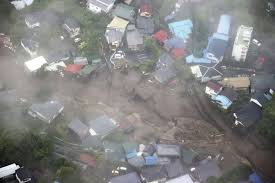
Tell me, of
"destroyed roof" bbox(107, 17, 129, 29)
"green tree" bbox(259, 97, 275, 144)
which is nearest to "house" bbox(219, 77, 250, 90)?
"green tree" bbox(259, 97, 275, 144)

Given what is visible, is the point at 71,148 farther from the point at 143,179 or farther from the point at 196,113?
the point at 196,113

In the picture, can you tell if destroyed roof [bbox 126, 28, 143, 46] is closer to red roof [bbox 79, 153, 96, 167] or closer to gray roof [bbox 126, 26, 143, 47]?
gray roof [bbox 126, 26, 143, 47]

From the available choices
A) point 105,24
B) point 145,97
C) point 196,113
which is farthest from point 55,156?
point 105,24

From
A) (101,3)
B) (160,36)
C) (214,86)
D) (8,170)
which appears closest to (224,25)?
(160,36)

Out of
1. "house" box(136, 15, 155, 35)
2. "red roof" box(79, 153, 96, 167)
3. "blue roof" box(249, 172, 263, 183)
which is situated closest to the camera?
"blue roof" box(249, 172, 263, 183)

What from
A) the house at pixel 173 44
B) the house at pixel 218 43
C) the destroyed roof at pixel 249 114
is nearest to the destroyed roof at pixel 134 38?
the house at pixel 173 44

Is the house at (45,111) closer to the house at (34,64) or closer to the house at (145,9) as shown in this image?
the house at (34,64)
